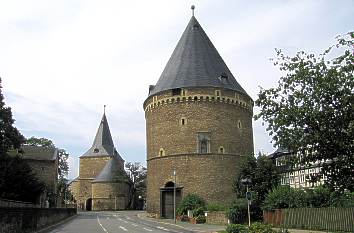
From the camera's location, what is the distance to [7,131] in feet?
161

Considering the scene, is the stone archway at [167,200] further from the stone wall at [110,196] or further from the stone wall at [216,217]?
the stone wall at [110,196]

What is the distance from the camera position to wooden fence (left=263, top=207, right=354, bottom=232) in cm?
2358

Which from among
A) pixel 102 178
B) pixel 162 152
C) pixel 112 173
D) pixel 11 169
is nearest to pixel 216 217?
pixel 162 152

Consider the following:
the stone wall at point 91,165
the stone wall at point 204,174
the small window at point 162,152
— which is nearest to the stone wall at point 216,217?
the stone wall at point 204,174

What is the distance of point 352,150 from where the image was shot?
13000mm

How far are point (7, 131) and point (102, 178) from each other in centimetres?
4999

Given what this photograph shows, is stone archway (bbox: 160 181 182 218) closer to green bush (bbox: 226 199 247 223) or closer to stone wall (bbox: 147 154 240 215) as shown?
stone wall (bbox: 147 154 240 215)

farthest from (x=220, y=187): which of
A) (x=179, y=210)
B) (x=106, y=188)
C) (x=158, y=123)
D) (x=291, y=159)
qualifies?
(x=106, y=188)

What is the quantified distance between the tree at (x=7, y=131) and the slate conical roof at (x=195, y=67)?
1567 cm

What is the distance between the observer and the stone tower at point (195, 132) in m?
50.2

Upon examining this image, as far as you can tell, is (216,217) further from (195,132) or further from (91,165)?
(91,165)

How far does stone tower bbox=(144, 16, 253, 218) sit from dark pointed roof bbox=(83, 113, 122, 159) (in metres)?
57.6

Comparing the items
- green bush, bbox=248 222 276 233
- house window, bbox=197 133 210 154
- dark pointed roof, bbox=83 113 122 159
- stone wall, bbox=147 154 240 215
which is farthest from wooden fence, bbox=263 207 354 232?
dark pointed roof, bbox=83 113 122 159

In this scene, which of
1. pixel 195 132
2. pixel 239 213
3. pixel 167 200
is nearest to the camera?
pixel 239 213
